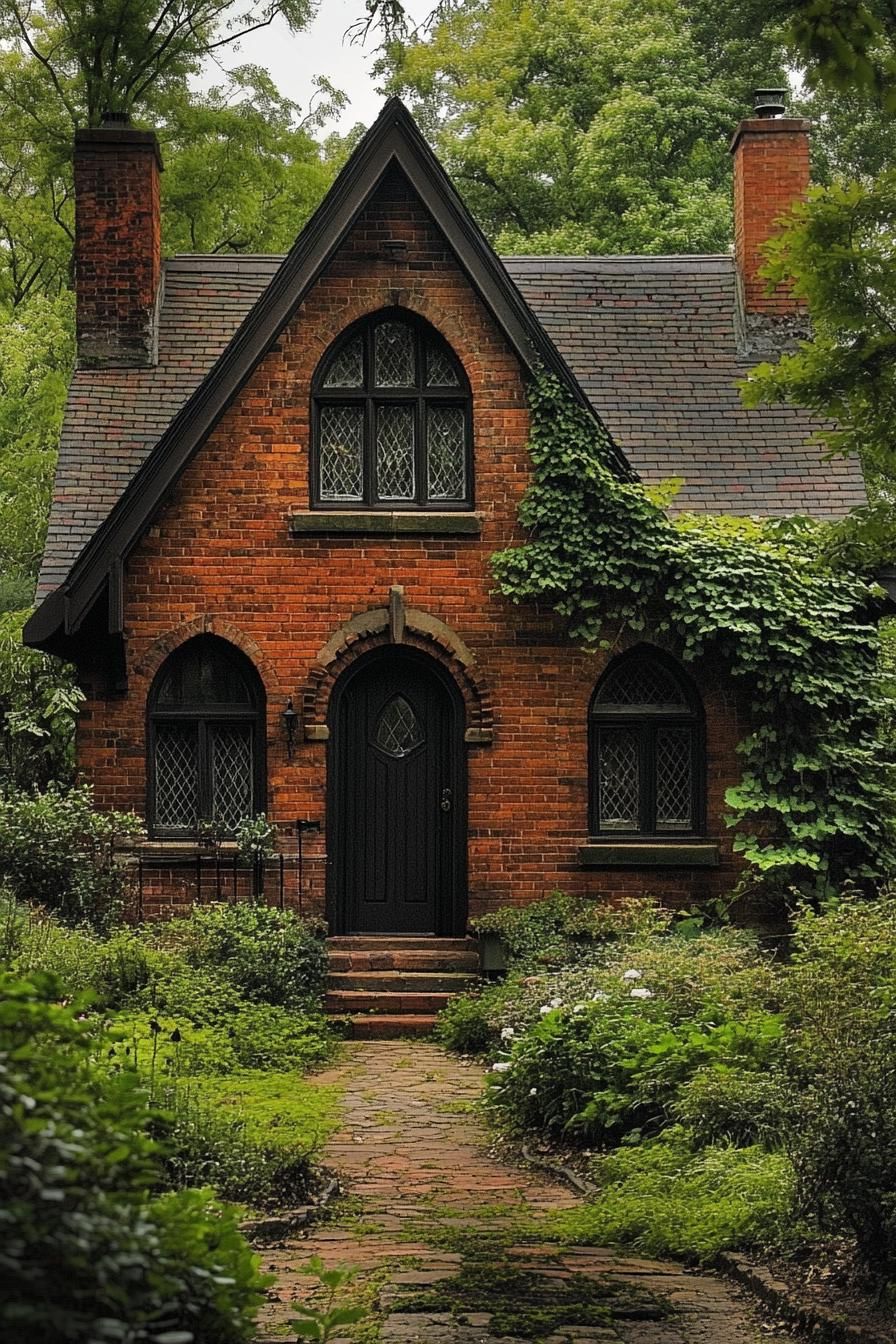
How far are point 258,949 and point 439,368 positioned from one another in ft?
18.6

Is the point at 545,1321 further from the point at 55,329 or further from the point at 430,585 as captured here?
the point at 55,329

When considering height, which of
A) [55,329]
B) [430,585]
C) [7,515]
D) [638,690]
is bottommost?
[638,690]

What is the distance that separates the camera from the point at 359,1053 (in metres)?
12.4

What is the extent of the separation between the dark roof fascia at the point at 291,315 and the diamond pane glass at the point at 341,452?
2.95 feet

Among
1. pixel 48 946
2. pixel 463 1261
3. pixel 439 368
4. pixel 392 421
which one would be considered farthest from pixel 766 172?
pixel 463 1261

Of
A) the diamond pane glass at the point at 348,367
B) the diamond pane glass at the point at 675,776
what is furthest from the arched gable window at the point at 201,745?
the diamond pane glass at the point at 675,776

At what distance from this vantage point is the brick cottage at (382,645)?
14.7 meters

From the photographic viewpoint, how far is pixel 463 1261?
6.27m

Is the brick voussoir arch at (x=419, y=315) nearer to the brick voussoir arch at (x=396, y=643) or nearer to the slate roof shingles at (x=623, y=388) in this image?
the slate roof shingles at (x=623, y=388)

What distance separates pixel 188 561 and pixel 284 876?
2.89m

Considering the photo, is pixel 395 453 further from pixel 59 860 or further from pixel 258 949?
pixel 258 949

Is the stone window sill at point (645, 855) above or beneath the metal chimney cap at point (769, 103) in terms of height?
beneath

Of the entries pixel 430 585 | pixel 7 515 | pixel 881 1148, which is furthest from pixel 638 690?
pixel 7 515

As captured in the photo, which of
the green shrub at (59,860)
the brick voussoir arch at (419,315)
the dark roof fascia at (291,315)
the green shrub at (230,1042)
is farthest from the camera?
the brick voussoir arch at (419,315)
